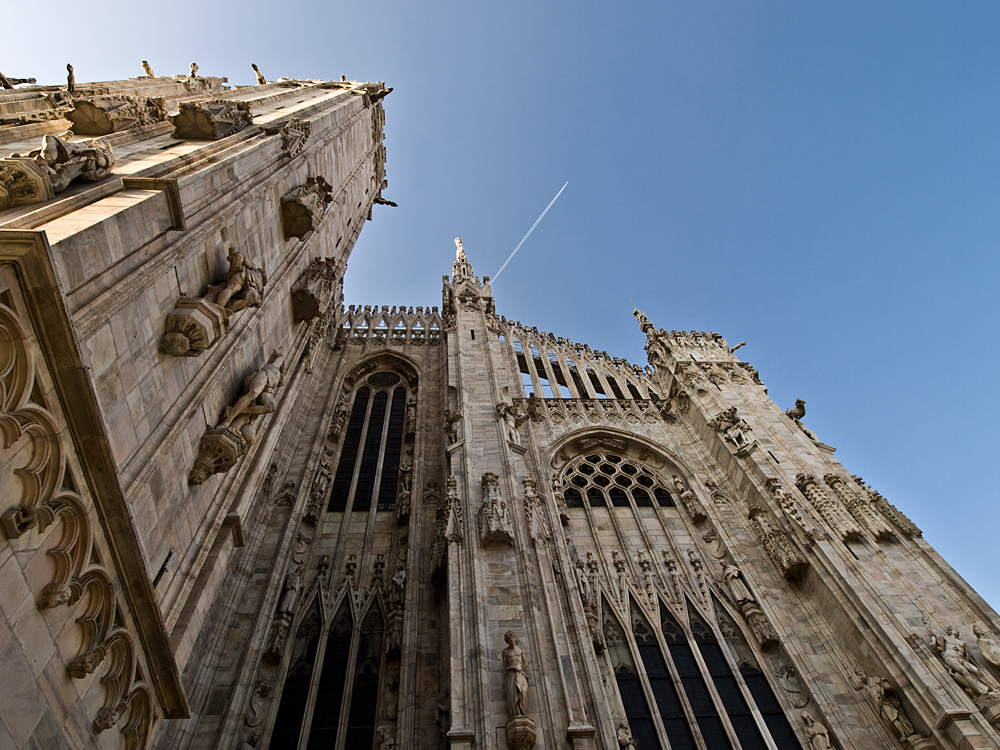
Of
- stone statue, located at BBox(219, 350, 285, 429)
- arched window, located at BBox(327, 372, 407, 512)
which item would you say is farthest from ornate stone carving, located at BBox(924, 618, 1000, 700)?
stone statue, located at BBox(219, 350, 285, 429)

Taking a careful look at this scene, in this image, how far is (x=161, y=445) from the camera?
7.63 m

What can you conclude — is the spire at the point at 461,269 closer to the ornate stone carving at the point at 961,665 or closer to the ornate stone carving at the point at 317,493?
the ornate stone carving at the point at 317,493

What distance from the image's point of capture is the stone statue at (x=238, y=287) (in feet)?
29.4

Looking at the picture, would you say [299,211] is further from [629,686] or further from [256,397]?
[629,686]

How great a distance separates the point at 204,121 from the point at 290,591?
356 inches

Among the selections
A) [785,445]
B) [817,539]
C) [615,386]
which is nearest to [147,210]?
[817,539]

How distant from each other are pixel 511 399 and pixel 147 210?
12033 millimetres

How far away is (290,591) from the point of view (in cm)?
1314

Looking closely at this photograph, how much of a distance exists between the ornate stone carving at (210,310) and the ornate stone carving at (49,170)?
5.77ft

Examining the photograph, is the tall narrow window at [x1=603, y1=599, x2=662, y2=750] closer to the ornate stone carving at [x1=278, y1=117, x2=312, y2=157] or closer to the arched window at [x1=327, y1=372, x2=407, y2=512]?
the arched window at [x1=327, y1=372, x2=407, y2=512]

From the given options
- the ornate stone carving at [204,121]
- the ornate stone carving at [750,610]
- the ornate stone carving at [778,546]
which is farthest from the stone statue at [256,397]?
the ornate stone carving at [778,546]

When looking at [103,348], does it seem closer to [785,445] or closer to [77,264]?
[77,264]

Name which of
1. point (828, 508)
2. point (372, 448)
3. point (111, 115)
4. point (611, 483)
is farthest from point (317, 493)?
point (828, 508)

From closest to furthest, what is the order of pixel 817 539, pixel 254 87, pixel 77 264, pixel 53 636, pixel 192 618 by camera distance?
pixel 53 636 → pixel 77 264 → pixel 192 618 → pixel 817 539 → pixel 254 87
